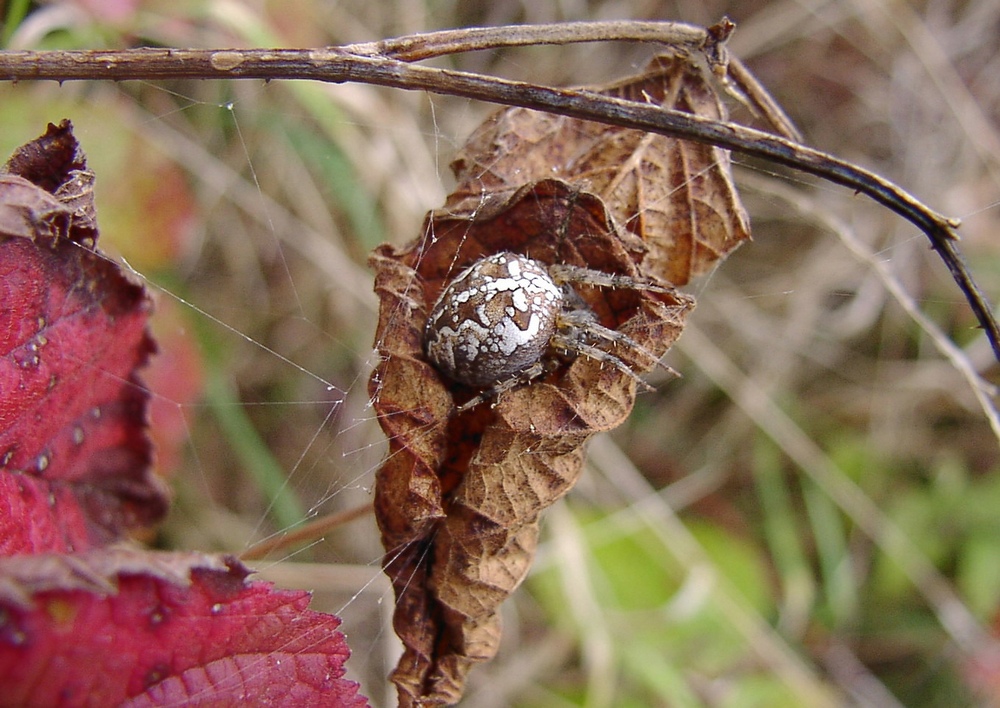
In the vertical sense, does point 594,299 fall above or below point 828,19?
below

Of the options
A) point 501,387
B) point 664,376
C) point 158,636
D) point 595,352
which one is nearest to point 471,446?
point 501,387

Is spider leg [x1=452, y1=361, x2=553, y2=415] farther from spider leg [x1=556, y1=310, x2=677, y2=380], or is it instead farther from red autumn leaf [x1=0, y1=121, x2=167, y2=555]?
red autumn leaf [x1=0, y1=121, x2=167, y2=555]

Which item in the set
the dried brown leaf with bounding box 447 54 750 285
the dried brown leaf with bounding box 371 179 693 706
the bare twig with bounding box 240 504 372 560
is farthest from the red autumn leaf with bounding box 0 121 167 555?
the dried brown leaf with bounding box 447 54 750 285

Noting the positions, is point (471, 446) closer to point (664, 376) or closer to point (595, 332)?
point (595, 332)

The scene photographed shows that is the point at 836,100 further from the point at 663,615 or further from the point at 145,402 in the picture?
the point at 145,402

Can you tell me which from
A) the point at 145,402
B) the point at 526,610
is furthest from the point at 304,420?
the point at 145,402

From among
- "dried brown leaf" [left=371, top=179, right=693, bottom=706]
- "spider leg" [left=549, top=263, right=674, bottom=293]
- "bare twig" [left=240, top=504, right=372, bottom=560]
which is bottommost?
"bare twig" [left=240, top=504, right=372, bottom=560]
